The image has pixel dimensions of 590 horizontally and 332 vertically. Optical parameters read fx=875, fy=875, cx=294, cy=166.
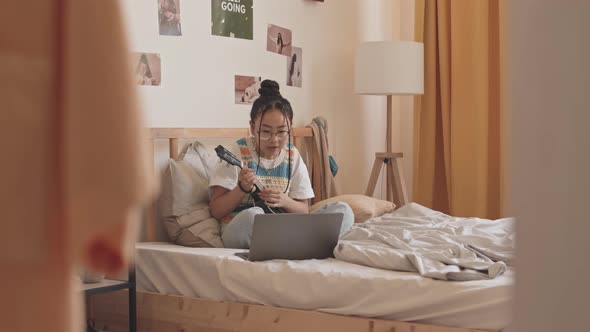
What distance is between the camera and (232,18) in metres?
3.79

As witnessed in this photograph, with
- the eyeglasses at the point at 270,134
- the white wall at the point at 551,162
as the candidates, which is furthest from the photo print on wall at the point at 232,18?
the white wall at the point at 551,162

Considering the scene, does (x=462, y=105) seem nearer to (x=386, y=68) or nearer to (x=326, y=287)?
(x=386, y=68)

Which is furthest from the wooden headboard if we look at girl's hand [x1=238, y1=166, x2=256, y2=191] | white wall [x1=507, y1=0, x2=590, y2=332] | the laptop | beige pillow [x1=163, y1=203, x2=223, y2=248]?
white wall [x1=507, y1=0, x2=590, y2=332]

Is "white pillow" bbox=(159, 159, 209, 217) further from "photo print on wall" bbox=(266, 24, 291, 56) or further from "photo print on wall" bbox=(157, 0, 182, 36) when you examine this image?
"photo print on wall" bbox=(266, 24, 291, 56)

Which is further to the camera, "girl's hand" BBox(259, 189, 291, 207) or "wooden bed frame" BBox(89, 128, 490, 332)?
"girl's hand" BBox(259, 189, 291, 207)

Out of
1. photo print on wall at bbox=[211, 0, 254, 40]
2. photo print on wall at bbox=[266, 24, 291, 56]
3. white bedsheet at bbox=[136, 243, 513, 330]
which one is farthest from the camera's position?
photo print on wall at bbox=[266, 24, 291, 56]

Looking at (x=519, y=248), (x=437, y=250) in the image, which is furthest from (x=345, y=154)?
(x=519, y=248)

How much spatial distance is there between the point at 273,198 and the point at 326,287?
2.26 feet

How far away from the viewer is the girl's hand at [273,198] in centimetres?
310

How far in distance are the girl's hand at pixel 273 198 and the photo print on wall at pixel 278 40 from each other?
1.09 m

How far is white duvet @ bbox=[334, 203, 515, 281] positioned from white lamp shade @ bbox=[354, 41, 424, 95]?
115 centimetres

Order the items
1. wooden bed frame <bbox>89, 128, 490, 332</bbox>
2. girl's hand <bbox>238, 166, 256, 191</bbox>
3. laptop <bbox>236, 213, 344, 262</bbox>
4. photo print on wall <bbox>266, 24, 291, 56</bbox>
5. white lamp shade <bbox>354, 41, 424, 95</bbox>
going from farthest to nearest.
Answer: white lamp shade <bbox>354, 41, 424, 95</bbox>
photo print on wall <bbox>266, 24, 291, 56</bbox>
girl's hand <bbox>238, 166, 256, 191</bbox>
laptop <bbox>236, 213, 344, 262</bbox>
wooden bed frame <bbox>89, 128, 490, 332</bbox>

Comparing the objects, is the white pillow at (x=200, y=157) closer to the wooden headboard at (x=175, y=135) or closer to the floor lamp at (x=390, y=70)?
the wooden headboard at (x=175, y=135)

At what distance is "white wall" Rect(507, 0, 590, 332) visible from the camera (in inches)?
30.6
